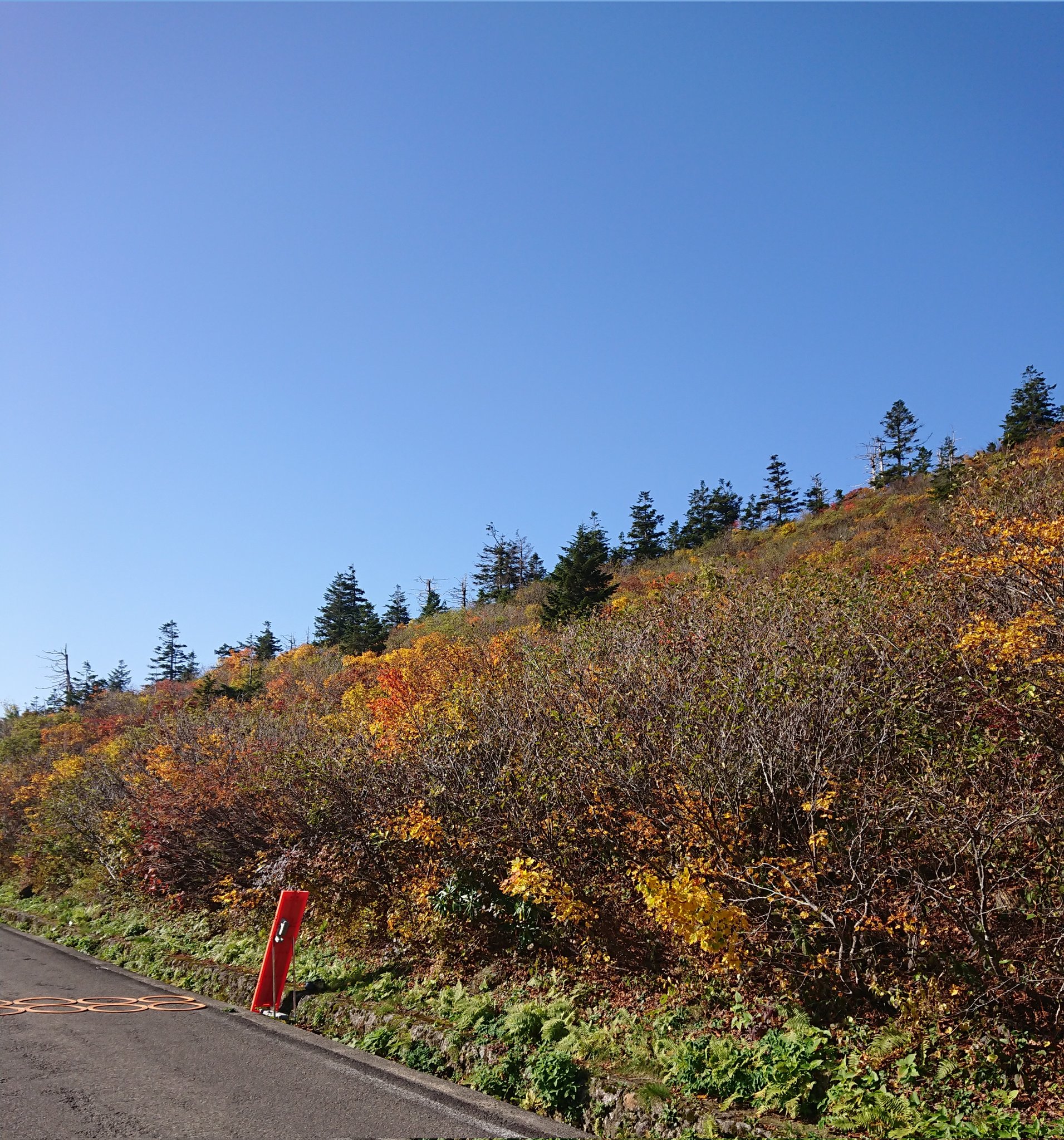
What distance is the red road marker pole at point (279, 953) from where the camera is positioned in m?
6.93

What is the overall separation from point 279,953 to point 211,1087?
1928 millimetres

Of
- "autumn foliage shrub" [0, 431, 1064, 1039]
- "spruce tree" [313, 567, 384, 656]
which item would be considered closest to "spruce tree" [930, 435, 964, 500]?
"autumn foliage shrub" [0, 431, 1064, 1039]

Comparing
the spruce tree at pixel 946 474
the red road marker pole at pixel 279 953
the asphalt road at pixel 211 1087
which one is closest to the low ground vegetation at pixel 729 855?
the red road marker pole at pixel 279 953

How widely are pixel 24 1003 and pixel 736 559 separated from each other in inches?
1097

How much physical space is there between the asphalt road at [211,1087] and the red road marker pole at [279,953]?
0.64 ft

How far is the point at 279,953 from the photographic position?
7.01 meters

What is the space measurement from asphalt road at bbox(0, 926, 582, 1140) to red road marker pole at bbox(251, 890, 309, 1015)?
196 millimetres

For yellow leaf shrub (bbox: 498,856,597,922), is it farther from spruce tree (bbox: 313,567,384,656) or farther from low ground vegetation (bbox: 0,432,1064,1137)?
spruce tree (bbox: 313,567,384,656)

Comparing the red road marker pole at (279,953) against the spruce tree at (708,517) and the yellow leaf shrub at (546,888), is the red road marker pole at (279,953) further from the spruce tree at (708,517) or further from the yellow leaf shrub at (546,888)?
the spruce tree at (708,517)

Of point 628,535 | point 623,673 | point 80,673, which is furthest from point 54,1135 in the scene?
point 80,673

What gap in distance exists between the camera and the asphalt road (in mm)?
4469

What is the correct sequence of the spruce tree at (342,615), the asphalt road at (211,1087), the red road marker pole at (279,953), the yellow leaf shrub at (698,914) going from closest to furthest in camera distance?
the asphalt road at (211,1087), the yellow leaf shrub at (698,914), the red road marker pole at (279,953), the spruce tree at (342,615)

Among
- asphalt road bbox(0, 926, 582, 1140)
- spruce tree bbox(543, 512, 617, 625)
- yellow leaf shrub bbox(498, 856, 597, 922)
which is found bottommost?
asphalt road bbox(0, 926, 582, 1140)

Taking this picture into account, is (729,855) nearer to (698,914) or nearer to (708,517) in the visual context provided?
(698,914)
